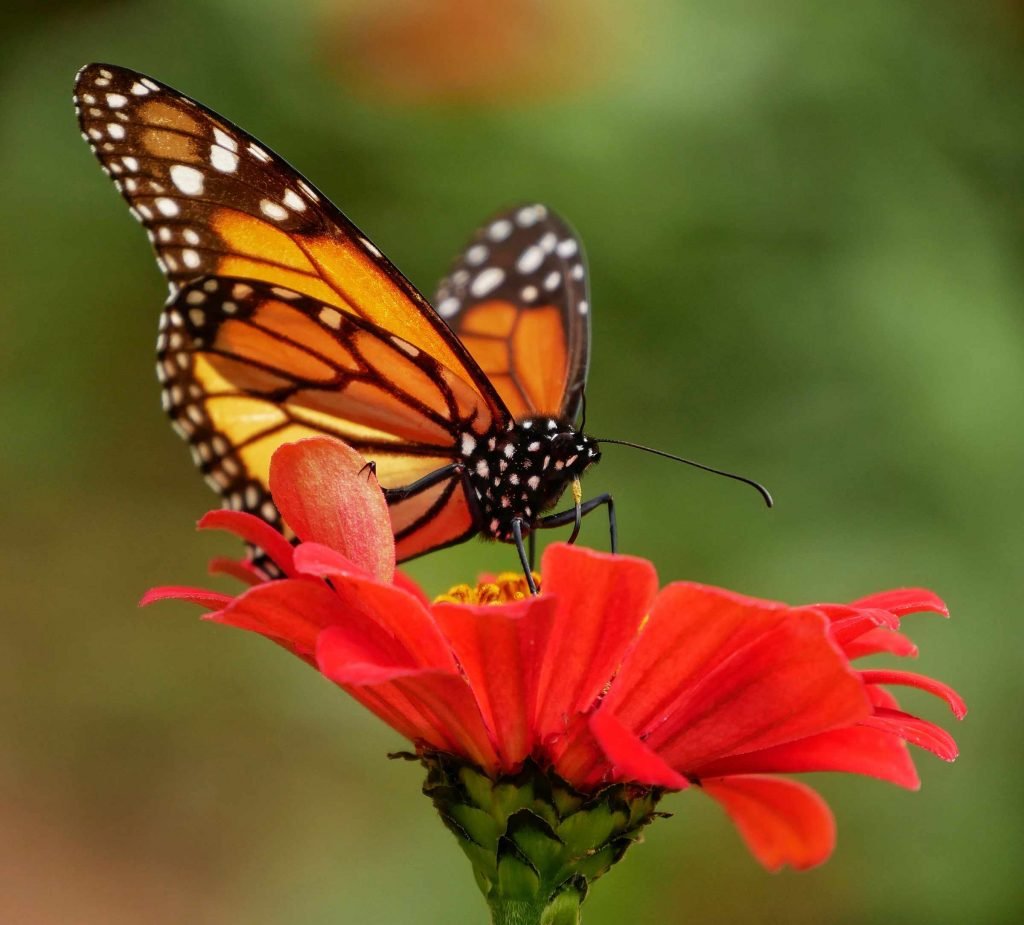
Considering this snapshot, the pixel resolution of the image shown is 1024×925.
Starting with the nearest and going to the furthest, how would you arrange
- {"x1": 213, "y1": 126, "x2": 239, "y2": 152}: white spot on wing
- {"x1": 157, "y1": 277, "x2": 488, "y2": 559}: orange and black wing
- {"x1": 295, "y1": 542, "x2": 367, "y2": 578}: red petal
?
1. {"x1": 295, "y1": 542, "x2": 367, "y2": 578}: red petal
2. {"x1": 213, "y1": 126, "x2": 239, "y2": 152}: white spot on wing
3. {"x1": 157, "y1": 277, "x2": 488, "y2": 559}: orange and black wing

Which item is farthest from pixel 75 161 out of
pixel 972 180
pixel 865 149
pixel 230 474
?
pixel 972 180

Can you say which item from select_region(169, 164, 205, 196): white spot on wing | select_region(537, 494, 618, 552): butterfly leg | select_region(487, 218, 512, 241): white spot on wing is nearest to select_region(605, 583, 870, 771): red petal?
select_region(537, 494, 618, 552): butterfly leg

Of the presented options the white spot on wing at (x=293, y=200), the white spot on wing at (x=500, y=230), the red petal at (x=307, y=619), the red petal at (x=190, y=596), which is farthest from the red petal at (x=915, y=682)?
the white spot on wing at (x=500, y=230)

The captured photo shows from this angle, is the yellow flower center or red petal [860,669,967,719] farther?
the yellow flower center

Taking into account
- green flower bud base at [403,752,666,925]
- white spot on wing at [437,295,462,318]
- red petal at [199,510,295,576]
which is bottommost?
green flower bud base at [403,752,666,925]

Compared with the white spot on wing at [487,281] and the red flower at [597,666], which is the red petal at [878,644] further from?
the white spot on wing at [487,281]

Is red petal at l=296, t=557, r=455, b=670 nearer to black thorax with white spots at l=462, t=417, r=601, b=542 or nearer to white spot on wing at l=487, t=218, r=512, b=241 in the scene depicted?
black thorax with white spots at l=462, t=417, r=601, b=542

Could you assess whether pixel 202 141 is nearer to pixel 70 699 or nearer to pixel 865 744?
pixel 865 744
